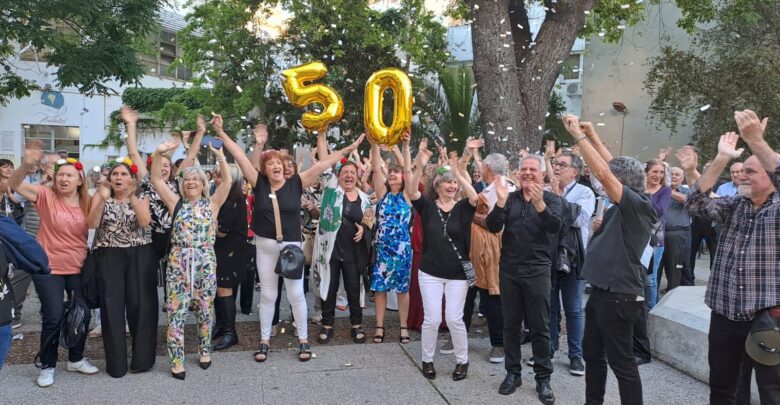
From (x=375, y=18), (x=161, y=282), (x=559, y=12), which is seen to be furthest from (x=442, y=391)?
(x=375, y=18)

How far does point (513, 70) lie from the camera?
7.61 m

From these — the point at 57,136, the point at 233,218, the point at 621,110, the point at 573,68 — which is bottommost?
the point at 233,218

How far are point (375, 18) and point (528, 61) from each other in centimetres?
826

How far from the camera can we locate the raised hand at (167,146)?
15.1 ft

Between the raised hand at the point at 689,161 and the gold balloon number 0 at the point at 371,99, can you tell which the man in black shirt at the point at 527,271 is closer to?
the raised hand at the point at 689,161

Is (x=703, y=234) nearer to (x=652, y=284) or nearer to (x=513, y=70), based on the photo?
(x=652, y=284)

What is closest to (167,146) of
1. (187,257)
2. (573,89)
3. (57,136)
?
(187,257)

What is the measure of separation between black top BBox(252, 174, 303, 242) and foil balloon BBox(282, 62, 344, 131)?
0.82 m

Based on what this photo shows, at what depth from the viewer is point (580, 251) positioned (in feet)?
16.3

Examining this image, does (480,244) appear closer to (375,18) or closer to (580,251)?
(580,251)

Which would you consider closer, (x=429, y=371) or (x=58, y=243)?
(x=58, y=243)

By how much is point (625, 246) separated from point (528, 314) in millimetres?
1045

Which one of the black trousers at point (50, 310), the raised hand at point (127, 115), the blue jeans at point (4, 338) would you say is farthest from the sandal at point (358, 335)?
the blue jeans at point (4, 338)

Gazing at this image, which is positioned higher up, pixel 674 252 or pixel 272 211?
pixel 272 211
